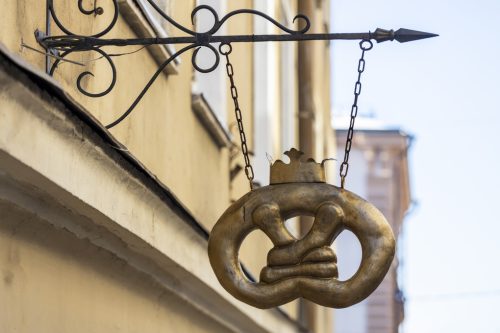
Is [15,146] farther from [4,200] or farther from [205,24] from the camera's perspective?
[205,24]

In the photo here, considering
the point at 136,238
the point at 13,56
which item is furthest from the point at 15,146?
the point at 136,238

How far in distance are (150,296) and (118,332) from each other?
73cm

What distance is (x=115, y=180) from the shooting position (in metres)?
5.94

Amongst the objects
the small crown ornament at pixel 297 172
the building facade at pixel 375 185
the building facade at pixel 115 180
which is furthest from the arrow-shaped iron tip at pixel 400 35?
the building facade at pixel 375 185

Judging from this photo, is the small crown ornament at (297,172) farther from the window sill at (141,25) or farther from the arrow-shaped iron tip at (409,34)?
the window sill at (141,25)

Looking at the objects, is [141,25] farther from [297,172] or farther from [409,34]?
[297,172]

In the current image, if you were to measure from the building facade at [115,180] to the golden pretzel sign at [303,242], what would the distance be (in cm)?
49

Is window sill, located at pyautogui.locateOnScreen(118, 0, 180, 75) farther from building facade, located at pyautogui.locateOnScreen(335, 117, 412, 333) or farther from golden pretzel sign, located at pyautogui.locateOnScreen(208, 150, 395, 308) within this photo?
building facade, located at pyautogui.locateOnScreen(335, 117, 412, 333)

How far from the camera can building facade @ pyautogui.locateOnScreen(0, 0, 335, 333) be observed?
5.08m

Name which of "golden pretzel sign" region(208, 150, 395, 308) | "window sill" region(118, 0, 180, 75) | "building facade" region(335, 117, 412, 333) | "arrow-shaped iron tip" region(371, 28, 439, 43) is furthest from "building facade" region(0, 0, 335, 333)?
"building facade" region(335, 117, 412, 333)

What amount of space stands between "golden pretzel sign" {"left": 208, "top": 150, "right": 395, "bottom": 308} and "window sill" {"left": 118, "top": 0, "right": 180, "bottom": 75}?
191 cm

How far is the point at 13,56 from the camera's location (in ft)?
14.3

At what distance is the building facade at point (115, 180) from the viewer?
5078 mm

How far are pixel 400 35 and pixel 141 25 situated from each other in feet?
6.16
